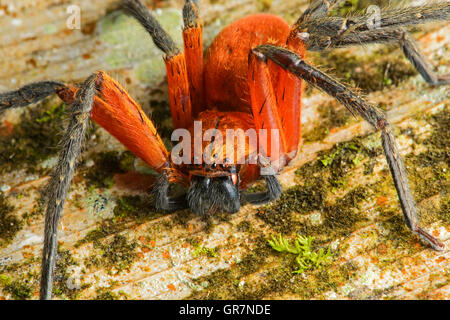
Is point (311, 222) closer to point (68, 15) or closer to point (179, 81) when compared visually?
point (179, 81)

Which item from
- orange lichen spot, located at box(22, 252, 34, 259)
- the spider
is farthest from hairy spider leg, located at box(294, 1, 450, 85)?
orange lichen spot, located at box(22, 252, 34, 259)

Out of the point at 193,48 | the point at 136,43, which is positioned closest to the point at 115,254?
the point at 193,48

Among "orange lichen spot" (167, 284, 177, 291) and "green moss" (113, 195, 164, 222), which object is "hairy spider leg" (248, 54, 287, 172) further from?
"orange lichen spot" (167, 284, 177, 291)

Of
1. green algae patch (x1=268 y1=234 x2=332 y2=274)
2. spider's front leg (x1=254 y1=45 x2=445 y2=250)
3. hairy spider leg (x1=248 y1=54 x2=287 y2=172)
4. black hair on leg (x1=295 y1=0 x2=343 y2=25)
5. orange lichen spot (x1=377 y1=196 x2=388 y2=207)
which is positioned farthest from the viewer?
black hair on leg (x1=295 y1=0 x2=343 y2=25)

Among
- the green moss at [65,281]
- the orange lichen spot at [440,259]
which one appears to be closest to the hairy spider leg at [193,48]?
the green moss at [65,281]

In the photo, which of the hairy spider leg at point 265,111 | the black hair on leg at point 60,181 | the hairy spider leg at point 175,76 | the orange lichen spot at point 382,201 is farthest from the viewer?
the hairy spider leg at point 175,76

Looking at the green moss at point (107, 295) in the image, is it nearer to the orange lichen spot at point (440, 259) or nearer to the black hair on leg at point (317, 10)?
the orange lichen spot at point (440, 259)
